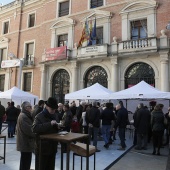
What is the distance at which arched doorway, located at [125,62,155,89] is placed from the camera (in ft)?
49.3

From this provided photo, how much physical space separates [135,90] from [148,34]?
287 inches

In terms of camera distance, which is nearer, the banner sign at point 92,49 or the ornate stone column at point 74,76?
the banner sign at point 92,49

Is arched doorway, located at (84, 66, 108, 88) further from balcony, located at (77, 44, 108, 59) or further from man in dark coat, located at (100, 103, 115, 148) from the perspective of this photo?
man in dark coat, located at (100, 103, 115, 148)

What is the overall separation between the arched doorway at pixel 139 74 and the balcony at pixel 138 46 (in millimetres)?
1304

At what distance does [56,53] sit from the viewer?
720 inches

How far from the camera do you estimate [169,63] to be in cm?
1417

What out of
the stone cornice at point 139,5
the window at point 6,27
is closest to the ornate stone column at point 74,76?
the stone cornice at point 139,5

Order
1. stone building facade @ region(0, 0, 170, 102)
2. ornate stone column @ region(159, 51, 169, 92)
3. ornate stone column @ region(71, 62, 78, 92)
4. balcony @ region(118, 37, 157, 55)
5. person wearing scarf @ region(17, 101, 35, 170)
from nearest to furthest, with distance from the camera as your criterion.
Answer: person wearing scarf @ region(17, 101, 35, 170), ornate stone column @ region(159, 51, 169, 92), balcony @ region(118, 37, 157, 55), stone building facade @ region(0, 0, 170, 102), ornate stone column @ region(71, 62, 78, 92)

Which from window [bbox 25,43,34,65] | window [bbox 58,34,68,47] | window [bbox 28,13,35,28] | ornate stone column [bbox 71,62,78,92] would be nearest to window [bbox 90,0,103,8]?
window [bbox 58,34,68,47]

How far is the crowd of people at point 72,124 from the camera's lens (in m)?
3.74

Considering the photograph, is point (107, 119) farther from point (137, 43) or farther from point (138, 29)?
point (138, 29)

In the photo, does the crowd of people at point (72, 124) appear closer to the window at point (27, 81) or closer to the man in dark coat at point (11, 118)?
the man in dark coat at point (11, 118)

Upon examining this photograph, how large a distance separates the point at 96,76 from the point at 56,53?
13.8 feet

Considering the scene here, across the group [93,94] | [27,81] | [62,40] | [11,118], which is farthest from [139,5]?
[27,81]
